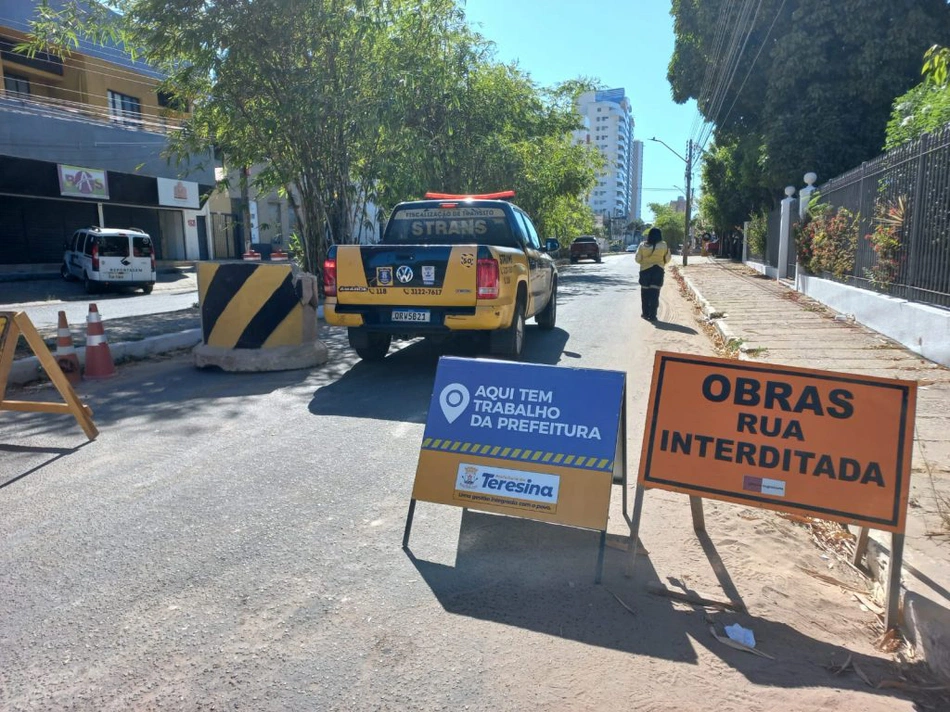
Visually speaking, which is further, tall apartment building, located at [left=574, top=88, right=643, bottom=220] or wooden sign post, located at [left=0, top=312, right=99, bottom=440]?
tall apartment building, located at [left=574, top=88, right=643, bottom=220]

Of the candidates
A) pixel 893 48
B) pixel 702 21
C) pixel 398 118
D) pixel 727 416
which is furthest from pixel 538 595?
pixel 702 21

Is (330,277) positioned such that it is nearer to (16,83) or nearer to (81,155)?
(81,155)

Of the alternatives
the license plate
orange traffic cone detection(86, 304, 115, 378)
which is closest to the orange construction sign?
the license plate

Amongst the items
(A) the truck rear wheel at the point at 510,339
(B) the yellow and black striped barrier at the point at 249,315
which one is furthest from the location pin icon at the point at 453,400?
(B) the yellow and black striped barrier at the point at 249,315

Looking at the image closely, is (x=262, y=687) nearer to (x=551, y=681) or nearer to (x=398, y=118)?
(x=551, y=681)

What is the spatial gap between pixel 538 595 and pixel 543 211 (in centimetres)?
3311

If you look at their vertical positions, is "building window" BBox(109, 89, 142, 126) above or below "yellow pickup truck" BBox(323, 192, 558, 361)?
above

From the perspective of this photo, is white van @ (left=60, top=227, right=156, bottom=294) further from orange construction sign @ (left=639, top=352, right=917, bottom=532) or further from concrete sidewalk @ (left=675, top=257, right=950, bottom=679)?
orange construction sign @ (left=639, top=352, right=917, bottom=532)

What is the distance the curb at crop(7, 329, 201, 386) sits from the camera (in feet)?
25.7

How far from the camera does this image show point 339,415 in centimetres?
641

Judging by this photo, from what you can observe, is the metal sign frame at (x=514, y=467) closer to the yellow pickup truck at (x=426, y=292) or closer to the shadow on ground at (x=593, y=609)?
the shadow on ground at (x=593, y=609)

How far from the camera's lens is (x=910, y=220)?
9.36 m

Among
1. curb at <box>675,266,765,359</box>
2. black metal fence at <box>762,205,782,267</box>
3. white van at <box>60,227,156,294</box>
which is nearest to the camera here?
curb at <box>675,266,765,359</box>

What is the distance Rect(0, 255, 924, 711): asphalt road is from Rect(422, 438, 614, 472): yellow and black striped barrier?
Result: 0.50 m
